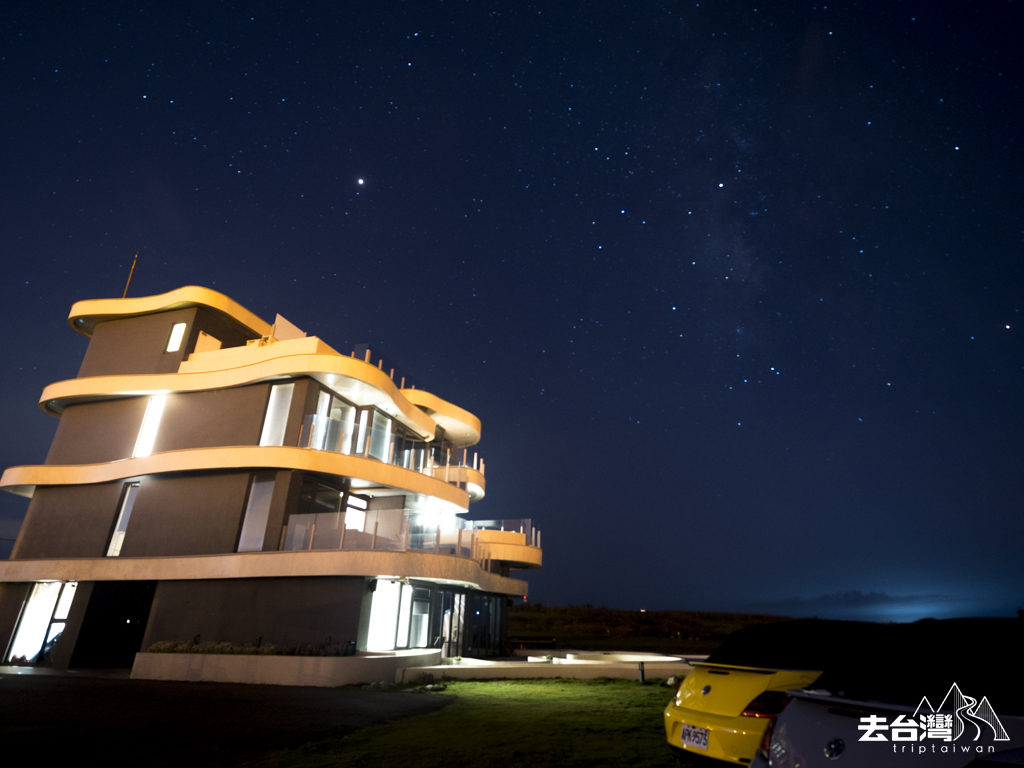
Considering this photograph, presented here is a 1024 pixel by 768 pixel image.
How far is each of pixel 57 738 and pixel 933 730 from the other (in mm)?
9582

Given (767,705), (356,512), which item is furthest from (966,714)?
(356,512)

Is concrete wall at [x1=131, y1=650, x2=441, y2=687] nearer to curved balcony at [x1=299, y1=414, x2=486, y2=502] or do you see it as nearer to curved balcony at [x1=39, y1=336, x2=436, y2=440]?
curved balcony at [x1=299, y1=414, x2=486, y2=502]

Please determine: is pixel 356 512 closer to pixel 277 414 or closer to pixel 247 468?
pixel 247 468

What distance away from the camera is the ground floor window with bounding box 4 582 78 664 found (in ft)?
66.0

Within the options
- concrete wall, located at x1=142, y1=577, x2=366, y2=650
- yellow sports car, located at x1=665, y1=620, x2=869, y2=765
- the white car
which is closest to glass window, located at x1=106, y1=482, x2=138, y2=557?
concrete wall, located at x1=142, y1=577, x2=366, y2=650

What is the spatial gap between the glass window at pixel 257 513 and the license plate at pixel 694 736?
52.9ft

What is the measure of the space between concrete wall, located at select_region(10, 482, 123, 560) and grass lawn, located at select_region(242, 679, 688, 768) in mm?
15811

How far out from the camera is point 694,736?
15.9 ft

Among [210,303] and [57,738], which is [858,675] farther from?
[210,303]

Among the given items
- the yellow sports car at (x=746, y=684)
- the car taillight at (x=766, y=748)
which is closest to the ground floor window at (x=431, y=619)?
the yellow sports car at (x=746, y=684)

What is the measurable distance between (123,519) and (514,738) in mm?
19247

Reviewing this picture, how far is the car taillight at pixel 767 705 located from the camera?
4.59 meters

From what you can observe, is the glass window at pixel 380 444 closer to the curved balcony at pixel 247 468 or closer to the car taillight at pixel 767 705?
the curved balcony at pixel 247 468

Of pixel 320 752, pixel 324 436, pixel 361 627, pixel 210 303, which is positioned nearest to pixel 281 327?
pixel 210 303
